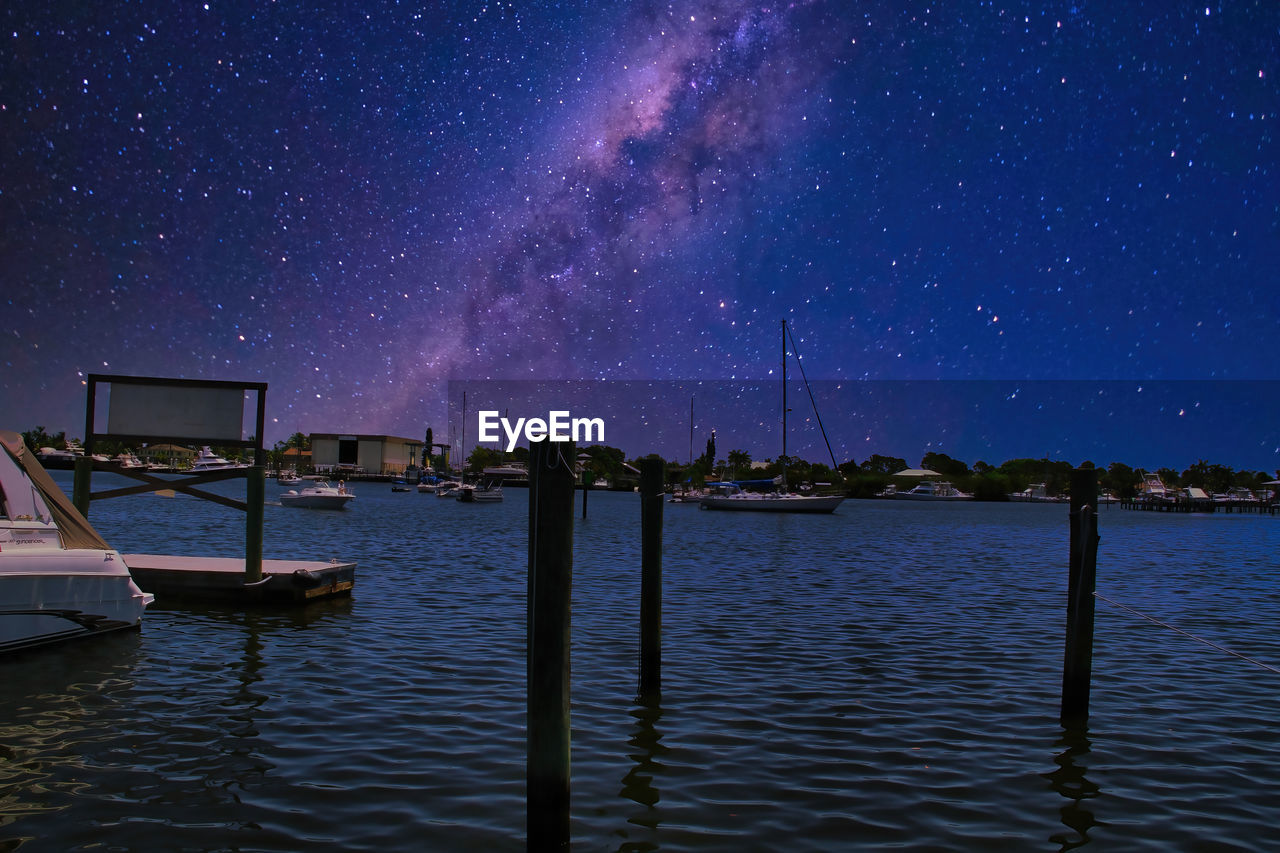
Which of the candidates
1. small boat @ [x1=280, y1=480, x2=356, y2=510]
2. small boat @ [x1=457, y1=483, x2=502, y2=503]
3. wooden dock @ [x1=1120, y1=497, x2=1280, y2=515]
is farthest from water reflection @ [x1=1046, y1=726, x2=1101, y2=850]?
wooden dock @ [x1=1120, y1=497, x2=1280, y2=515]

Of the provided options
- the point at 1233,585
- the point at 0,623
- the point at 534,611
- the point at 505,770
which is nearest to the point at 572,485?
the point at 534,611

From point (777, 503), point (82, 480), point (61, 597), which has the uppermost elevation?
point (82, 480)

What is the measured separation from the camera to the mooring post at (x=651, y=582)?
38.9ft

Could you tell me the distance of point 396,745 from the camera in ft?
30.7

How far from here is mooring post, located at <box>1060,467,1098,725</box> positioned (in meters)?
10.4

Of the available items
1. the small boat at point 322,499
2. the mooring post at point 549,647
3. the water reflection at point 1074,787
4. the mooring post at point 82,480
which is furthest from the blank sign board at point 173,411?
the small boat at point 322,499

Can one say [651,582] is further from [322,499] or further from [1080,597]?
[322,499]

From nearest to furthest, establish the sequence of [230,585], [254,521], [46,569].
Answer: [46,569]
[254,521]
[230,585]

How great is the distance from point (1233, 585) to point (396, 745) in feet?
102

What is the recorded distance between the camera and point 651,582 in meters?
12.1

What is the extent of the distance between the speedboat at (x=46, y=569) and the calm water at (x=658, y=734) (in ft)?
1.85

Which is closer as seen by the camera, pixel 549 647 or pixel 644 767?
pixel 549 647

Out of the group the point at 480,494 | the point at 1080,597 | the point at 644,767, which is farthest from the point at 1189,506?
the point at 644,767

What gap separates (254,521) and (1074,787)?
15425 mm
